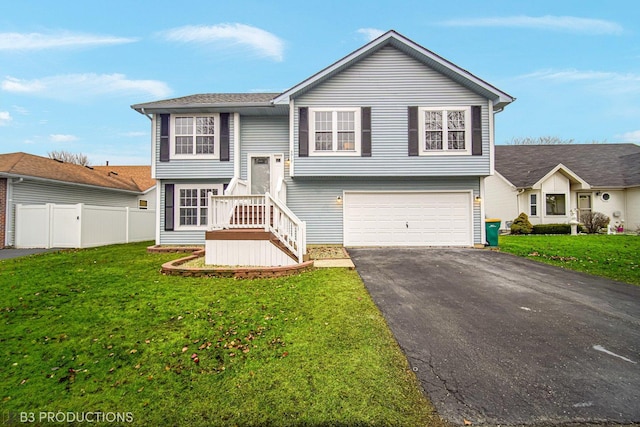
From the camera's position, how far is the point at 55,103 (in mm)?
22953

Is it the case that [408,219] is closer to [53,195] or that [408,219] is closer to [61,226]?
[61,226]

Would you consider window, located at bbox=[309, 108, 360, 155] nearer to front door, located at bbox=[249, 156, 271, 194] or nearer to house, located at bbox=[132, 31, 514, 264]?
house, located at bbox=[132, 31, 514, 264]

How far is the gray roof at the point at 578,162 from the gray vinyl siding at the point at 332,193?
10249mm

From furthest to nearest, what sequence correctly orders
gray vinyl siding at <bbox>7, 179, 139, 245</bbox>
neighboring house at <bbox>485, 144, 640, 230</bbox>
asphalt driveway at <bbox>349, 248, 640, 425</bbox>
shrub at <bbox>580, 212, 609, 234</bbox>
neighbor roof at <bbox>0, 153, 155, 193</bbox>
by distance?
neighboring house at <bbox>485, 144, 640, 230</bbox> < shrub at <bbox>580, 212, 609, 234</bbox> < neighbor roof at <bbox>0, 153, 155, 193</bbox> < gray vinyl siding at <bbox>7, 179, 139, 245</bbox> < asphalt driveway at <bbox>349, 248, 640, 425</bbox>

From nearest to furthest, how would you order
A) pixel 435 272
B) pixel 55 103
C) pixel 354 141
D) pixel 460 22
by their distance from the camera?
pixel 435 272, pixel 354 141, pixel 460 22, pixel 55 103

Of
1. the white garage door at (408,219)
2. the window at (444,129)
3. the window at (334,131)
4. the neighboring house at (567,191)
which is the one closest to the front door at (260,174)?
the window at (334,131)

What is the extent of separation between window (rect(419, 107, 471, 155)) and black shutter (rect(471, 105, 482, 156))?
5.6 inches

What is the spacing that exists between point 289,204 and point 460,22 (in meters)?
13.3

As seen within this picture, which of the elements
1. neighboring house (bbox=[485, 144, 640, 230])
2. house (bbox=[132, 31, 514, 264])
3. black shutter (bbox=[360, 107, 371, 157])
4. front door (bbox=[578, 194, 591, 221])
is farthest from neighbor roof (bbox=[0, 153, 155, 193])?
front door (bbox=[578, 194, 591, 221])

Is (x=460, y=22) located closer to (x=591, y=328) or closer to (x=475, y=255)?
(x=475, y=255)

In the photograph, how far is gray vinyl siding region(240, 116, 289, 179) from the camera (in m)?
11.9

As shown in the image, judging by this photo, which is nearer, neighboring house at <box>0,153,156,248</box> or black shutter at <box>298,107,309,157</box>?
black shutter at <box>298,107,309,157</box>

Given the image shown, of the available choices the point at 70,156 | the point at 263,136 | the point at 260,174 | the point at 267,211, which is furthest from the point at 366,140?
the point at 70,156

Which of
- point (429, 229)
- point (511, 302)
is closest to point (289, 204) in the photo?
point (429, 229)
